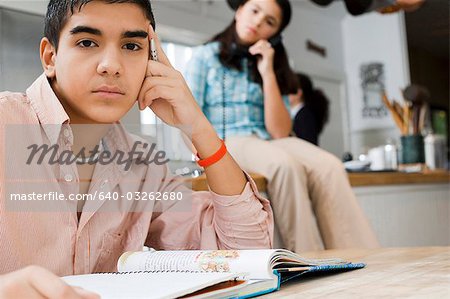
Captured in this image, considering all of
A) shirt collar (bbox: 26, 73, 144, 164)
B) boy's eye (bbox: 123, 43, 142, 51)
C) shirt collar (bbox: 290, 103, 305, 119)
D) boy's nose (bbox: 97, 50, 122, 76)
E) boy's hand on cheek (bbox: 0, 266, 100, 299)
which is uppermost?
boy's eye (bbox: 123, 43, 142, 51)

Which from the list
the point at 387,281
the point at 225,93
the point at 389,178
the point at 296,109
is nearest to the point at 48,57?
the point at 387,281

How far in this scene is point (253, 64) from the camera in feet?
5.63

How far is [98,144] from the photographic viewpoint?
92 centimetres

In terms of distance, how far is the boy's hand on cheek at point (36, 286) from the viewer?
1.54 ft

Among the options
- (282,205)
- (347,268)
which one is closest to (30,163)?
(347,268)

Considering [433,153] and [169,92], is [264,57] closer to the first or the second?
[169,92]

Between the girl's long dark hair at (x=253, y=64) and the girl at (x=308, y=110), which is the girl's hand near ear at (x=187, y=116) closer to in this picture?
the girl's long dark hair at (x=253, y=64)

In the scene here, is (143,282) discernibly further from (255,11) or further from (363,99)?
(363,99)

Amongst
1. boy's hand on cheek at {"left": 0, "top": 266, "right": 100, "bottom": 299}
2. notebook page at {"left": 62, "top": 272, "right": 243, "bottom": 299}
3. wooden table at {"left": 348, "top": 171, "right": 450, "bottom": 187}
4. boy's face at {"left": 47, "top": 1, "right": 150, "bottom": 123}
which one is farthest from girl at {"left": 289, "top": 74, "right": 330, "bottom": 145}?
boy's hand on cheek at {"left": 0, "top": 266, "right": 100, "bottom": 299}

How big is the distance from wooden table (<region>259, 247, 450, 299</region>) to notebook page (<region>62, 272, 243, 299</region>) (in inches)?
3.0

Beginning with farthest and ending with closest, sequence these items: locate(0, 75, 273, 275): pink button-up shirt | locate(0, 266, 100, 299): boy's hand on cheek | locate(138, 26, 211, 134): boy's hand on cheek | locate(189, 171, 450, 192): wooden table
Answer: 1. locate(189, 171, 450, 192): wooden table
2. locate(138, 26, 211, 134): boy's hand on cheek
3. locate(0, 75, 273, 275): pink button-up shirt
4. locate(0, 266, 100, 299): boy's hand on cheek

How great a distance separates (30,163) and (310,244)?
853 mm

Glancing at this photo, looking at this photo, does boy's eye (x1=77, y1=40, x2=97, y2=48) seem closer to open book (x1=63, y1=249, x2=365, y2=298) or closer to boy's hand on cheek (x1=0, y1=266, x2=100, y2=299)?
open book (x1=63, y1=249, x2=365, y2=298)

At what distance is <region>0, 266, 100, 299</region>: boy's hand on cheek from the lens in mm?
469
